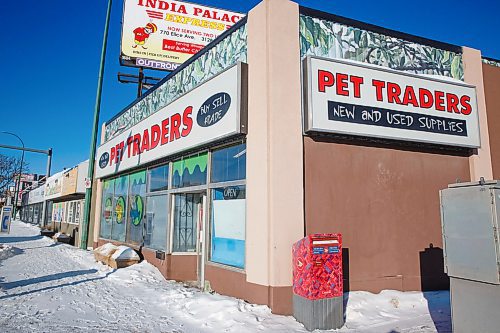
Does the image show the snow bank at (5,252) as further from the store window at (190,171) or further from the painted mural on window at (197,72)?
the store window at (190,171)

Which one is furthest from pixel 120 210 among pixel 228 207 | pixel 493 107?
pixel 493 107

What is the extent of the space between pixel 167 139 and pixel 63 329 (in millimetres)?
5790

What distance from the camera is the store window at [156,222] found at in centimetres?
1125

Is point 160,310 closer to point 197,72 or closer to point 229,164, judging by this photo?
point 229,164

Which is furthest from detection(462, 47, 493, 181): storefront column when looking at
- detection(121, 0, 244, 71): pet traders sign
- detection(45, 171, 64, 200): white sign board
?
detection(45, 171, 64, 200): white sign board

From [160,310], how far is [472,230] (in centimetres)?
533

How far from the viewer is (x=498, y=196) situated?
16.0 ft

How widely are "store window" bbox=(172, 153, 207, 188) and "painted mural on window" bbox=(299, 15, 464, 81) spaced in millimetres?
3634

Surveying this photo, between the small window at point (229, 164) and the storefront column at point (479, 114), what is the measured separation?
5652 millimetres

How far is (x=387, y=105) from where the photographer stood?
A: 26.8ft

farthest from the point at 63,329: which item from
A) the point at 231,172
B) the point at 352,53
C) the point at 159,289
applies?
the point at 352,53

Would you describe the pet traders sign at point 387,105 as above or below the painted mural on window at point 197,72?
below

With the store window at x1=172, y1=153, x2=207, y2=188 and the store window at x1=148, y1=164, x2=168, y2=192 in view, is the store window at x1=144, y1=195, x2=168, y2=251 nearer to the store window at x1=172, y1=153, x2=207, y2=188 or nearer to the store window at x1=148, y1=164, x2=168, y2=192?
the store window at x1=148, y1=164, x2=168, y2=192

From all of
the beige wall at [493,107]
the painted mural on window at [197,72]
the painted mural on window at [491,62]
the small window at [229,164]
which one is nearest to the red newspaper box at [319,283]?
the small window at [229,164]
